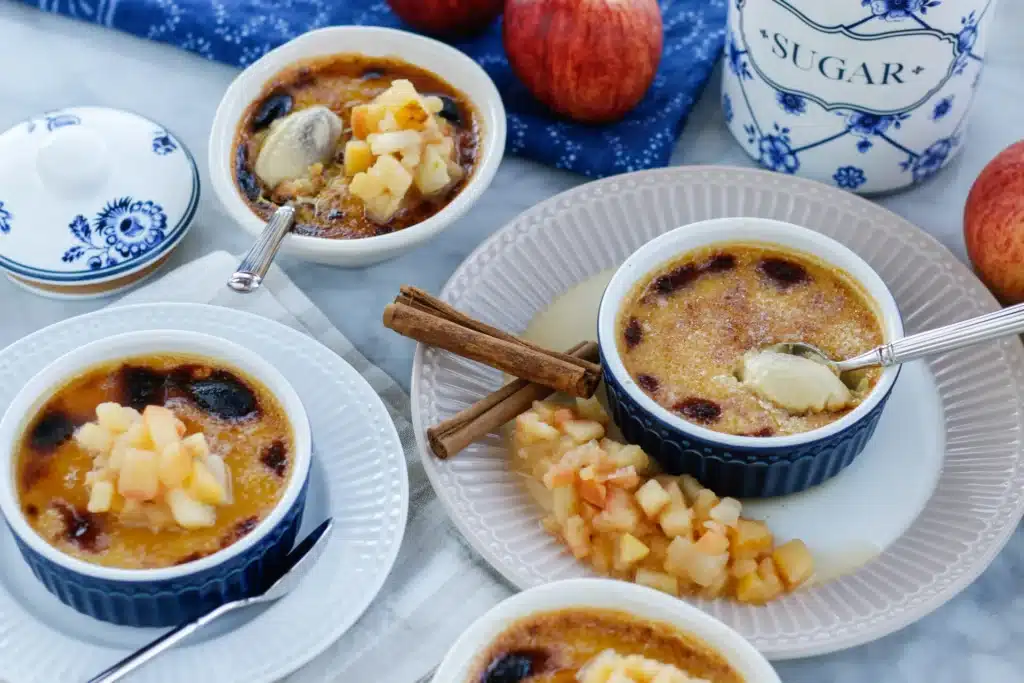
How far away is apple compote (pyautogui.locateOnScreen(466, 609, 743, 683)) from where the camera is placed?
126 centimetres

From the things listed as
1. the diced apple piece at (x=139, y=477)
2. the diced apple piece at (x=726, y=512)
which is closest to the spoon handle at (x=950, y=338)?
the diced apple piece at (x=726, y=512)

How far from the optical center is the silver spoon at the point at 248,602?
1370mm

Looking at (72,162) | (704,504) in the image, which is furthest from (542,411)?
(72,162)

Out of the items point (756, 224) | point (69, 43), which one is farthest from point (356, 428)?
point (69, 43)

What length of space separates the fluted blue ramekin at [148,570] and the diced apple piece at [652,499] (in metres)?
0.42

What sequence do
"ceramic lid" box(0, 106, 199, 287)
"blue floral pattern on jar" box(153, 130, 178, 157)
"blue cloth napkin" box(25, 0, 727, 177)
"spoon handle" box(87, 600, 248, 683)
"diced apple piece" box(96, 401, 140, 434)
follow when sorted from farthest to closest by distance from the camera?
"blue cloth napkin" box(25, 0, 727, 177) < "blue floral pattern on jar" box(153, 130, 178, 157) < "ceramic lid" box(0, 106, 199, 287) < "diced apple piece" box(96, 401, 140, 434) < "spoon handle" box(87, 600, 248, 683)

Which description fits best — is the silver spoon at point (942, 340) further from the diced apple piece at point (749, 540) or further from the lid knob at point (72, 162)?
the lid knob at point (72, 162)

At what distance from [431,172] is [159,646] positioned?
2.80ft

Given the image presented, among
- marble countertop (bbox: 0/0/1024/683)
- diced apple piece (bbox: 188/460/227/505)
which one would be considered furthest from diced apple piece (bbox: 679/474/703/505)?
diced apple piece (bbox: 188/460/227/505)

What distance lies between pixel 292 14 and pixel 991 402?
57.7 inches

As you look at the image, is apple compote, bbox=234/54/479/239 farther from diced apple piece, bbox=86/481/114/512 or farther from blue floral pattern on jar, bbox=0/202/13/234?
diced apple piece, bbox=86/481/114/512

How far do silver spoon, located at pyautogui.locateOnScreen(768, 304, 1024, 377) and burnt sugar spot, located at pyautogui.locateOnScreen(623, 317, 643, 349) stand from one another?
0.26 metres

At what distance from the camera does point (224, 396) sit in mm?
1582

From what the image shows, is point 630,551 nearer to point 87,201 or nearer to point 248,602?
point 248,602
